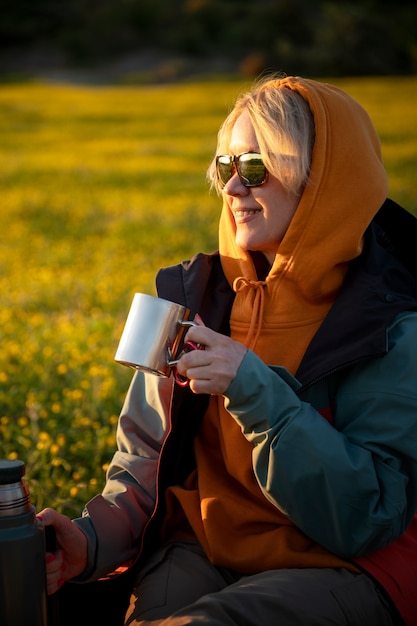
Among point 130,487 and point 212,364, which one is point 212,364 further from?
point 130,487

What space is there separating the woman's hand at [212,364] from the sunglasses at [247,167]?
53 centimetres

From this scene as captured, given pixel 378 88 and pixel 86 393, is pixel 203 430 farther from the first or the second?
pixel 378 88

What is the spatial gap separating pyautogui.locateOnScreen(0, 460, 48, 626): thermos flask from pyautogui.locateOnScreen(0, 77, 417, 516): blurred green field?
1341 mm

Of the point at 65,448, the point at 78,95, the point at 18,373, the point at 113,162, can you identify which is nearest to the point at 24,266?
the point at 18,373

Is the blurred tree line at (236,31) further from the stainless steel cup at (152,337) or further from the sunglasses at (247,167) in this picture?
the stainless steel cup at (152,337)

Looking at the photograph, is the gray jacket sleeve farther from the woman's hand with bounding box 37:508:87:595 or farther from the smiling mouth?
the smiling mouth

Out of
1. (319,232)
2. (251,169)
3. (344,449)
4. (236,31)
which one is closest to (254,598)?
(344,449)

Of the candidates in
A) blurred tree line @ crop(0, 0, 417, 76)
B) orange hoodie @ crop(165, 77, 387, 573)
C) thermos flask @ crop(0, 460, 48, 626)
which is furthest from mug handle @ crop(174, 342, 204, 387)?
blurred tree line @ crop(0, 0, 417, 76)

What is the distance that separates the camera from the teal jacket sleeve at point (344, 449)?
7.61ft

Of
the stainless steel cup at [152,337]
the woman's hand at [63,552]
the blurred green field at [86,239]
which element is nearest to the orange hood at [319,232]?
the stainless steel cup at [152,337]

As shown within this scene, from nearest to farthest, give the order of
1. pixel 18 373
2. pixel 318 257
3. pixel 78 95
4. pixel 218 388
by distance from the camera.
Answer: pixel 218 388
pixel 318 257
pixel 18 373
pixel 78 95

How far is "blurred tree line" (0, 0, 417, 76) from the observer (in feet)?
131

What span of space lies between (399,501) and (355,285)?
1.83 feet

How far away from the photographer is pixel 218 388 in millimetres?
2293
